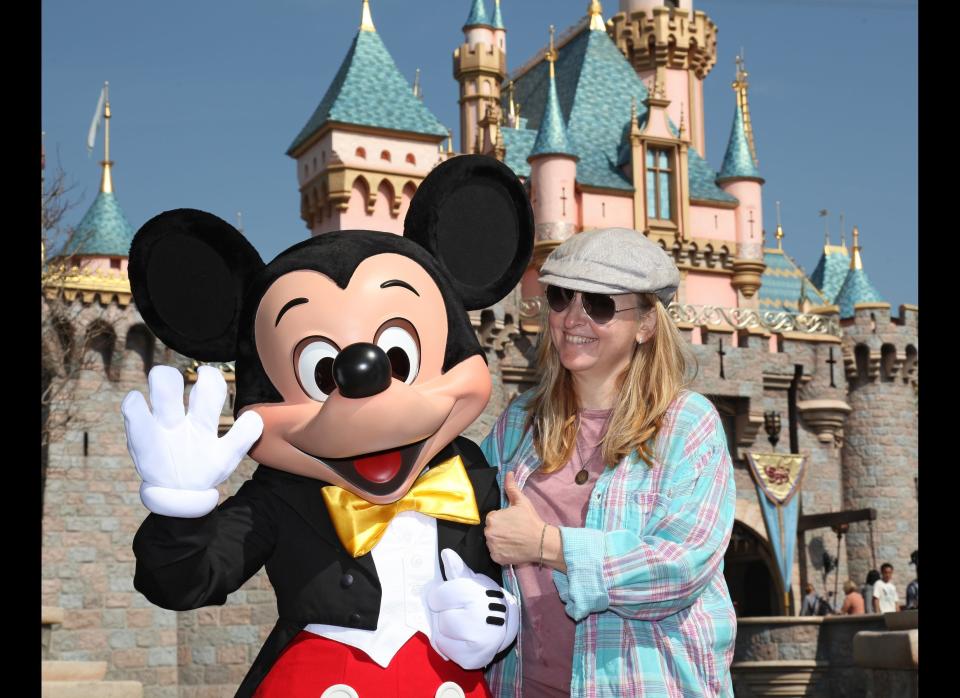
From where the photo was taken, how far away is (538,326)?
56.6 feet

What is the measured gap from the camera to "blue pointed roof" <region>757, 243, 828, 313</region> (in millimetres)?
28234

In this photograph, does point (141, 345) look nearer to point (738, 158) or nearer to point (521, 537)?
point (738, 158)

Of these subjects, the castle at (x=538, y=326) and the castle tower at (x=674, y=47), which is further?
the castle tower at (x=674, y=47)

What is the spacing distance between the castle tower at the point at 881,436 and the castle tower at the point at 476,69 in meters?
7.77

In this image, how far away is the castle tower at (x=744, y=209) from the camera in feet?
68.6

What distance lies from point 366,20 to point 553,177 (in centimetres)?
390

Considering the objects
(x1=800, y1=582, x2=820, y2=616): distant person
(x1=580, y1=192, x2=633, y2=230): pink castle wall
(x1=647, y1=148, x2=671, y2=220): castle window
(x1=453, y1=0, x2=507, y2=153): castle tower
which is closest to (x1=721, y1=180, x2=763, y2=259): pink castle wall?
(x1=647, y1=148, x2=671, y2=220): castle window

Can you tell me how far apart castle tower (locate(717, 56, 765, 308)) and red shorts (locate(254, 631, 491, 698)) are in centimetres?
1844

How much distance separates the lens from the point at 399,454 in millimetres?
2971

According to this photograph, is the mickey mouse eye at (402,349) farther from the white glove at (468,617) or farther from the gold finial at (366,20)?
the gold finial at (366,20)

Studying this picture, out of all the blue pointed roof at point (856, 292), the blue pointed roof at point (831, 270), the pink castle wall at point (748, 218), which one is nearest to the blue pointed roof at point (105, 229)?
the pink castle wall at point (748, 218)

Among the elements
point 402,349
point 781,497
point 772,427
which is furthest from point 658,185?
point 402,349

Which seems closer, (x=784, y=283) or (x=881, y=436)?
(x=881, y=436)
